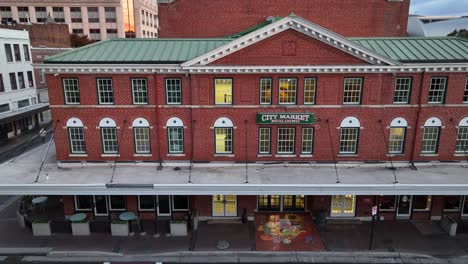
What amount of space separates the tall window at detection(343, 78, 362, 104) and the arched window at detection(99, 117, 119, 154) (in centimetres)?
1495

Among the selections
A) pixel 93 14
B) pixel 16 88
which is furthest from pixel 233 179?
pixel 93 14

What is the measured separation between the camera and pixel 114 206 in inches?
926

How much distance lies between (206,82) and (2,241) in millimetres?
15791

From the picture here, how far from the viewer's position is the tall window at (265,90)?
2206cm

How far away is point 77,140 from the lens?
23234mm

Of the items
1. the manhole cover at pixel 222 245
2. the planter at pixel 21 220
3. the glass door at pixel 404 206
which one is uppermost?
the glass door at pixel 404 206

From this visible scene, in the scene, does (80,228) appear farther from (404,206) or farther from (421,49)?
(421,49)

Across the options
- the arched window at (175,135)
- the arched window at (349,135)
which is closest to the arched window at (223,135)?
the arched window at (175,135)

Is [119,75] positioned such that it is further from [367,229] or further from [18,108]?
[18,108]

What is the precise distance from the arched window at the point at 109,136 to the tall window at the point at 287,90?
10931mm

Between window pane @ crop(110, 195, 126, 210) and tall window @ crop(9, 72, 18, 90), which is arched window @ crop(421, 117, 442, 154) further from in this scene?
tall window @ crop(9, 72, 18, 90)

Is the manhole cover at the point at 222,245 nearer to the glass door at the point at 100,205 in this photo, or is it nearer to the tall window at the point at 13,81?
the glass door at the point at 100,205

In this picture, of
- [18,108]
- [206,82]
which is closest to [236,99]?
[206,82]

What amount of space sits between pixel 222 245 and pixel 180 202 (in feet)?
14.7
